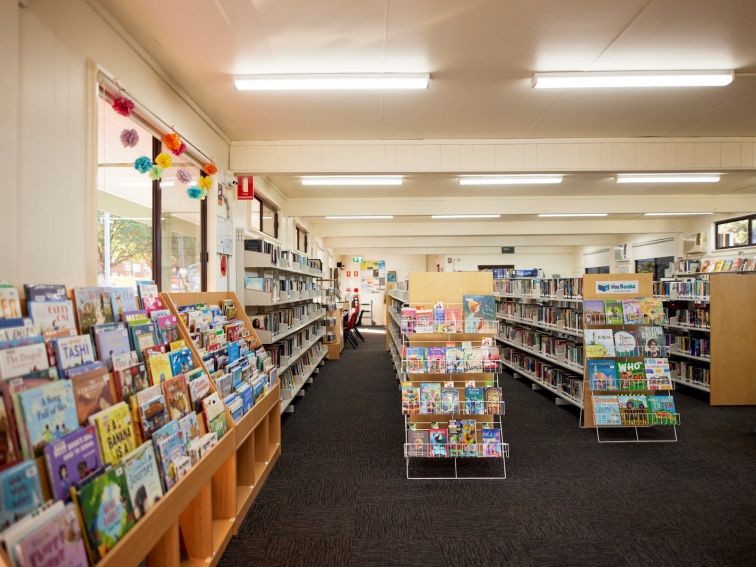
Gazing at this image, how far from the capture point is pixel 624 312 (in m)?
4.71

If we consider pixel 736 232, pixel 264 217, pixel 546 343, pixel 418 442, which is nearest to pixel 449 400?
pixel 418 442

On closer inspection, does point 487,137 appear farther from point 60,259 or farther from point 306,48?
point 60,259

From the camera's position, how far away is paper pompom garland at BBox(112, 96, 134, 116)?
8.81 feet

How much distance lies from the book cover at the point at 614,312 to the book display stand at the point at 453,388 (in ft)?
5.47

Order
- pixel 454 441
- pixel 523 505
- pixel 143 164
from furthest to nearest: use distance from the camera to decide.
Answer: pixel 454 441
pixel 523 505
pixel 143 164

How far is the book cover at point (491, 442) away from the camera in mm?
3600

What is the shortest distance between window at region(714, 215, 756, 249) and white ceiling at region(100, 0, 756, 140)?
16.8 feet

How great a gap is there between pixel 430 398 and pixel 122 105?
10.4 feet

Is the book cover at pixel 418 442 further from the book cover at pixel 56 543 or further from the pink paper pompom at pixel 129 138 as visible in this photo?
the pink paper pompom at pixel 129 138

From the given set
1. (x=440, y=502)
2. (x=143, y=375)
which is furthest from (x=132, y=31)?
(x=440, y=502)

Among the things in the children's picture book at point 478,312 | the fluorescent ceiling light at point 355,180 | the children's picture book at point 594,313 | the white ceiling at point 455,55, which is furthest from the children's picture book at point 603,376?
the fluorescent ceiling light at point 355,180

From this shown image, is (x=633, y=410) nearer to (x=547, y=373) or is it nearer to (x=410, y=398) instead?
(x=547, y=373)

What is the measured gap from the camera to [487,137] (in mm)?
5023

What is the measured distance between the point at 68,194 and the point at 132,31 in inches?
52.5
